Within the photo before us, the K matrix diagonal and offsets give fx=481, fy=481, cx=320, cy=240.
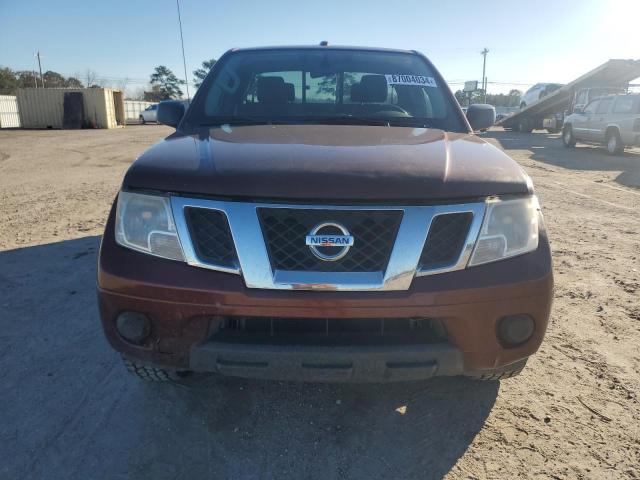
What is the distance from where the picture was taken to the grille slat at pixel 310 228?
1807mm

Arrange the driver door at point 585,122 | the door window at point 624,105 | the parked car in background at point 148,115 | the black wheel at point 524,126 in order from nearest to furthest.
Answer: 1. the door window at point 624,105
2. the driver door at point 585,122
3. the black wheel at point 524,126
4. the parked car in background at point 148,115

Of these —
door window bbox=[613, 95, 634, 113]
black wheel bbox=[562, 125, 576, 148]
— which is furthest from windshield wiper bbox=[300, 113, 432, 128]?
black wheel bbox=[562, 125, 576, 148]

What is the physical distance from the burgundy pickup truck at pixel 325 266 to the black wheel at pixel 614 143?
14855 mm

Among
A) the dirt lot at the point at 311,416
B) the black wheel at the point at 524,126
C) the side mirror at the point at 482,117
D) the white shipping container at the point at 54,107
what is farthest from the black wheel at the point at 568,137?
the white shipping container at the point at 54,107

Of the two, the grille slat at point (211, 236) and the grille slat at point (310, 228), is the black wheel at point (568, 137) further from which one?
the grille slat at point (211, 236)

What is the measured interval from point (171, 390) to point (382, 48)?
8.89ft

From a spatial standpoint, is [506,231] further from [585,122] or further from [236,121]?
[585,122]

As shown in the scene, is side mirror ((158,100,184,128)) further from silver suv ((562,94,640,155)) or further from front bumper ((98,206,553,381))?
silver suv ((562,94,640,155))

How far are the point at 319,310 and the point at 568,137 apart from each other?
18.2 m

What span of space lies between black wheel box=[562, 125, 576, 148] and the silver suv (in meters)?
0.13

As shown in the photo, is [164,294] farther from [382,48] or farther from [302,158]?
[382,48]

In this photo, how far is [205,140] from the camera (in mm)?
2367

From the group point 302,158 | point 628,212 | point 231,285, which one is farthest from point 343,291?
point 628,212

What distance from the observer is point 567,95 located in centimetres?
2302
